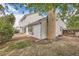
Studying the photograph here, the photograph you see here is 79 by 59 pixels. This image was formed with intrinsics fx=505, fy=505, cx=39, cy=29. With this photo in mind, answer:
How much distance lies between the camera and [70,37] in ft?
15.9

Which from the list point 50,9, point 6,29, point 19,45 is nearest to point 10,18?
point 6,29

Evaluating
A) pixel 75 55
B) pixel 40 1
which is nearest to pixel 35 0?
pixel 40 1

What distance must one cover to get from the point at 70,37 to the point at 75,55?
0.18m

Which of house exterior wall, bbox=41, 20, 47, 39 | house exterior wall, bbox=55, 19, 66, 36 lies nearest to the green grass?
house exterior wall, bbox=41, 20, 47, 39

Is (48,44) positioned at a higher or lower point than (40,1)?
lower

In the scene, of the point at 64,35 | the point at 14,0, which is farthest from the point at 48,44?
the point at 14,0

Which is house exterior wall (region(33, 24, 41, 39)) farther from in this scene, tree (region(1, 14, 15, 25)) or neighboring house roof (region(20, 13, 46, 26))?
tree (region(1, 14, 15, 25))

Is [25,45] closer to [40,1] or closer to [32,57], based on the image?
[32,57]

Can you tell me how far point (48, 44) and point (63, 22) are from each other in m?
0.26

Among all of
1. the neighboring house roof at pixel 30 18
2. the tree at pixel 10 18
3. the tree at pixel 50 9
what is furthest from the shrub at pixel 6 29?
the tree at pixel 50 9

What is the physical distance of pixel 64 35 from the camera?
191 inches

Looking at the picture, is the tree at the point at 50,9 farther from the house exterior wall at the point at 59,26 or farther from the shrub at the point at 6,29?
the shrub at the point at 6,29

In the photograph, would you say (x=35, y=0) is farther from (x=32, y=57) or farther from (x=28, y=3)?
(x=32, y=57)

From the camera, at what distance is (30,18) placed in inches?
191
